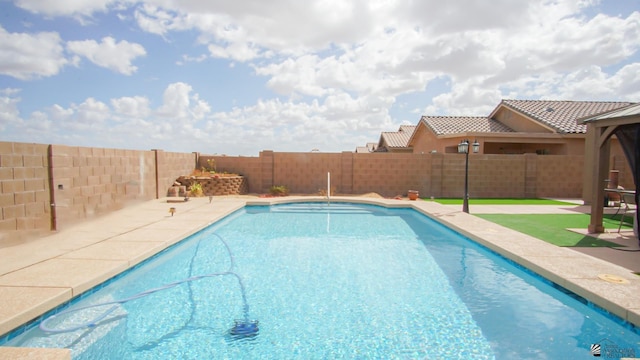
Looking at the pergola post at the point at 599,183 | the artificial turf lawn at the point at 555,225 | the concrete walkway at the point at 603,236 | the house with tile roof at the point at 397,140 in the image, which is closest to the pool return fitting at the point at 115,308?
the concrete walkway at the point at 603,236

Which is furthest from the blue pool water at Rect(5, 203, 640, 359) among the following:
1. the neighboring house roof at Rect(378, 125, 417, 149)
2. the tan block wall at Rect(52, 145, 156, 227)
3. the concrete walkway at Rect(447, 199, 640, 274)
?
the neighboring house roof at Rect(378, 125, 417, 149)

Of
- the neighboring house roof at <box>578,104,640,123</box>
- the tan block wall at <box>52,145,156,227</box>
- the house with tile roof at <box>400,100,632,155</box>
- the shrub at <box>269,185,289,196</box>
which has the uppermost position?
the house with tile roof at <box>400,100,632,155</box>

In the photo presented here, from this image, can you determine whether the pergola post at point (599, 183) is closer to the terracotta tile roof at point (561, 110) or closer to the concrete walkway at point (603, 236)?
the concrete walkway at point (603, 236)

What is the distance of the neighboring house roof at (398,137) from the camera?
28.5 m

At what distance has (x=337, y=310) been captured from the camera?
15.4 feet

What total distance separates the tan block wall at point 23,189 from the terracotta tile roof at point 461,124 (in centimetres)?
1710

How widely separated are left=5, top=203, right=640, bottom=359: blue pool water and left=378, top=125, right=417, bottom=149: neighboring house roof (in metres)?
21.5

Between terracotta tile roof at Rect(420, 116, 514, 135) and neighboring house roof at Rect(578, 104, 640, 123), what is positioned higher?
terracotta tile roof at Rect(420, 116, 514, 135)

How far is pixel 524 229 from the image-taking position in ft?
27.1

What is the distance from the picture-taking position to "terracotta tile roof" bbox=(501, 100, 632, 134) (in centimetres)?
1700

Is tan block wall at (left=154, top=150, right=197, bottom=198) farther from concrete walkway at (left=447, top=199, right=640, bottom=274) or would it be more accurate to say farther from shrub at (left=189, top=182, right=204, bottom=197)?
concrete walkway at (left=447, top=199, right=640, bottom=274)

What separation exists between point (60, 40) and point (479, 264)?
12.0 metres

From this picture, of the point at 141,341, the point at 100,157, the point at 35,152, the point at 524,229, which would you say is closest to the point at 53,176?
the point at 35,152

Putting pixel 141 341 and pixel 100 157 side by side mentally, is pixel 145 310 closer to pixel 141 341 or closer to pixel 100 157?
pixel 141 341
